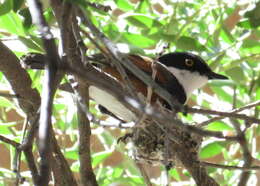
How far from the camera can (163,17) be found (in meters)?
1.56

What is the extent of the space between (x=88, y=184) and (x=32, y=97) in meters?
0.28

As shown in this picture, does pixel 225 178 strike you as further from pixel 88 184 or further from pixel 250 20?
pixel 250 20

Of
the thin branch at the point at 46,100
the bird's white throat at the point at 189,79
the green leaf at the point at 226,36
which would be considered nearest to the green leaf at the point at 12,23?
the green leaf at the point at 226,36

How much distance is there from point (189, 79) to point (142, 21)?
40.0 inches

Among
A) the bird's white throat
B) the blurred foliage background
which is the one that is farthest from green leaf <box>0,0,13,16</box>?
the bird's white throat

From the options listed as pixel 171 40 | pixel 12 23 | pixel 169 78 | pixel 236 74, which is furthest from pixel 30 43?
pixel 169 78

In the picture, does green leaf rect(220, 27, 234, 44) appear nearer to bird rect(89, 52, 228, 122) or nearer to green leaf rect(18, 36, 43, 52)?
bird rect(89, 52, 228, 122)

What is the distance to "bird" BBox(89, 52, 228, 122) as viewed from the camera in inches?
71.9

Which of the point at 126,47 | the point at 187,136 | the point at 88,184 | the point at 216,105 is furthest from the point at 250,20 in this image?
the point at 216,105

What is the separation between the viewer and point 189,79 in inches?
92.3

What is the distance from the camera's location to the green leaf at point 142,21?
134cm

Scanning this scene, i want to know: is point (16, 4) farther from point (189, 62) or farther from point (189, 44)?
point (189, 62)

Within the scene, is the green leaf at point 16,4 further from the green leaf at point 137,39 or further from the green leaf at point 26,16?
the green leaf at point 137,39

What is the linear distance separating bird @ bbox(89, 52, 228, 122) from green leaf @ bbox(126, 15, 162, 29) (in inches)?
13.8
